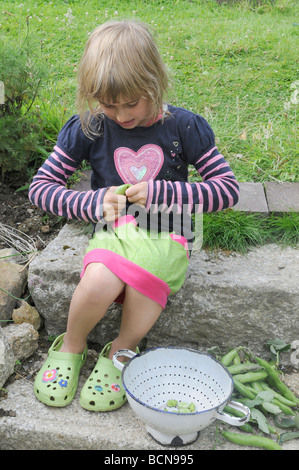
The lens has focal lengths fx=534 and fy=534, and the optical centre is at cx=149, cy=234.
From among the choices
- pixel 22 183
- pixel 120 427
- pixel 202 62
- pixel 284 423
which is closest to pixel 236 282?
pixel 284 423

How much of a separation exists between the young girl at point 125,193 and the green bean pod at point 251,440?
0.41 metres

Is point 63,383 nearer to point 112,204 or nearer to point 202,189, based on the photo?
point 112,204

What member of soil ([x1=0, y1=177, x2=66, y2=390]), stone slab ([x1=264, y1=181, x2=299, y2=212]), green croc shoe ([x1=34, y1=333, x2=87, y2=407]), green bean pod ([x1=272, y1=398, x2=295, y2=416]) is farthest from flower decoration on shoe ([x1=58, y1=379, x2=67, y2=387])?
stone slab ([x1=264, y1=181, x2=299, y2=212])

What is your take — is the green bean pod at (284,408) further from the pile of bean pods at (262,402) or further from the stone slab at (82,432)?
the stone slab at (82,432)

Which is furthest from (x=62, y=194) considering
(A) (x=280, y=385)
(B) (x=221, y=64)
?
(B) (x=221, y=64)

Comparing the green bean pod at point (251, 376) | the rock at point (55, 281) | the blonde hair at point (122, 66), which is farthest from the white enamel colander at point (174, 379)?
the blonde hair at point (122, 66)

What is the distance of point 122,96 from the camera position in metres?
1.82

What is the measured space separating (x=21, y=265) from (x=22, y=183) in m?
0.65

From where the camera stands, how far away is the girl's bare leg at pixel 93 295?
187 centimetres

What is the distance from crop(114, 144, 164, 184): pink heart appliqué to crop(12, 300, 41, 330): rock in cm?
71

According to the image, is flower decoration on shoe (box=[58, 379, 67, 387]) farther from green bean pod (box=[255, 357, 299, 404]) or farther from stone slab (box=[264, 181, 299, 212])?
stone slab (box=[264, 181, 299, 212])

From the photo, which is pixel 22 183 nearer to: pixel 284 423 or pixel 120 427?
pixel 120 427

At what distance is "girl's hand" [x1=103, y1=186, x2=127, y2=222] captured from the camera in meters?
1.96
